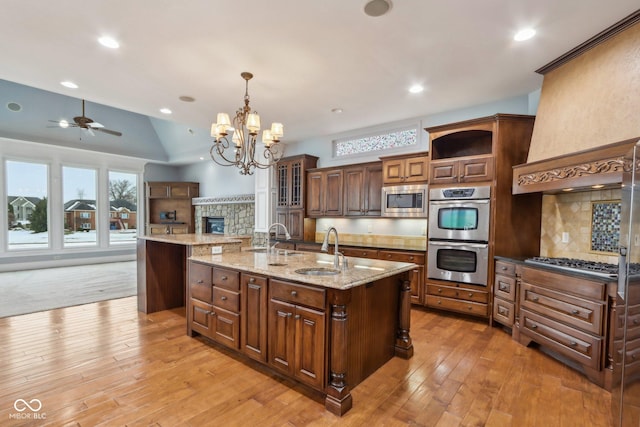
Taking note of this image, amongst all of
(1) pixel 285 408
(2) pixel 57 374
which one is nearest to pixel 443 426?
(1) pixel 285 408

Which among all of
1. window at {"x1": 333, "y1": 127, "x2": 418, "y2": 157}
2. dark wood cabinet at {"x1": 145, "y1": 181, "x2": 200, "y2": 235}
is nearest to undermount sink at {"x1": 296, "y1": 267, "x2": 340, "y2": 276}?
window at {"x1": 333, "y1": 127, "x2": 418, "y2": 157}

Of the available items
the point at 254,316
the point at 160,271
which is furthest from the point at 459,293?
the point at 160,271

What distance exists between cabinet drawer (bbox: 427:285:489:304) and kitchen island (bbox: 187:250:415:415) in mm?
1436

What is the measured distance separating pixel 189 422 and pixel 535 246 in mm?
4132

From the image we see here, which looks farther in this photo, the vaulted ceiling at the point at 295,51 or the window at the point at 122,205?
the window at the point at 122,205

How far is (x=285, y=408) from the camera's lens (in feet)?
6.74

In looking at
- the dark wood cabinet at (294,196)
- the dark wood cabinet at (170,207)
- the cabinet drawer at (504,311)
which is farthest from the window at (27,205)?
the cabinet drawer at (504,311)

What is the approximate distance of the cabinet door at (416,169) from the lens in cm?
440

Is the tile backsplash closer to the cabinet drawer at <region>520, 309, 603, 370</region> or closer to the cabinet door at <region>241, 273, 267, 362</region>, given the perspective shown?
the cabinet drawer at <region>520, 309, 603, 370</region>

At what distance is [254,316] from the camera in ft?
8.46

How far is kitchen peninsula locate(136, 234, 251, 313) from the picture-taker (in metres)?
4.08

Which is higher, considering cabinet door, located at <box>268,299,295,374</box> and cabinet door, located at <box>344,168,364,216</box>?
cabinet door, located at <box>344,168,364,216</box>

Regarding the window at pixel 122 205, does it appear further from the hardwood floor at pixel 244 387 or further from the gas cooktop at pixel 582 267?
the gas cooktop at pixel 582 267

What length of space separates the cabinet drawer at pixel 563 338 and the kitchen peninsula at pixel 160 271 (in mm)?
3463
